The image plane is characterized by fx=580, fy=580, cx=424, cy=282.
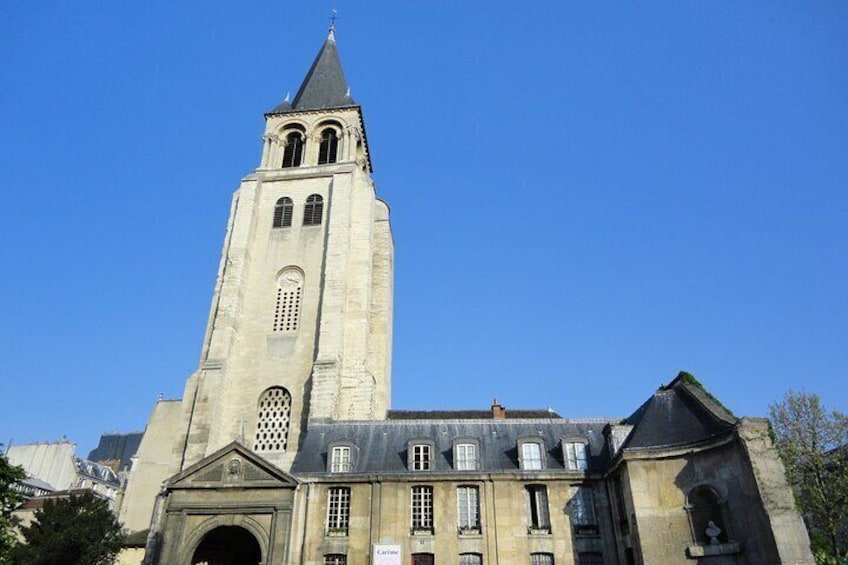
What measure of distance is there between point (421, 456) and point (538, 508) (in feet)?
14.7

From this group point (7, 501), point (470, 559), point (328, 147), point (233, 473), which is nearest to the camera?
point (470, 559)

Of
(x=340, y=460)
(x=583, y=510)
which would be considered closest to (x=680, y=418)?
(x=583, y=510)

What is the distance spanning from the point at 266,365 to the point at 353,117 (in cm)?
1775

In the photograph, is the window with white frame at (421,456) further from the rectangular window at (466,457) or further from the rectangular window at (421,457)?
the rectangular window at (466,457)

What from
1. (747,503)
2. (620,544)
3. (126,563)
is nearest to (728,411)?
(747,503)

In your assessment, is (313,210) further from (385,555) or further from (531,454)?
(385,555)

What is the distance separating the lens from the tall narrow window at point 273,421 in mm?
27281

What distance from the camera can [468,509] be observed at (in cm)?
2009

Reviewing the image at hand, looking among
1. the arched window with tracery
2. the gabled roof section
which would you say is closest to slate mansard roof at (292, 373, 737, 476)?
the gabled roof section

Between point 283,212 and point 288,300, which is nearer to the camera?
point 288,300

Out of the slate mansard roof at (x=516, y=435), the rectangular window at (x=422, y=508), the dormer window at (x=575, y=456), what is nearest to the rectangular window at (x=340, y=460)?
Answer: the slate mansard roof at (x=516, y=435)

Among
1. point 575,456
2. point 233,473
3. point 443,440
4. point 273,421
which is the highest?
point 273,421

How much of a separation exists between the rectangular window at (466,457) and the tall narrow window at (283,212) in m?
17.9

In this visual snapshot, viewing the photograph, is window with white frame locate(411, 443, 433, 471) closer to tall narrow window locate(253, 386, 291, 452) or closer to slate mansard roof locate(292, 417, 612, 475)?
slate mansard roof locate(292, 417, 612, 475)
